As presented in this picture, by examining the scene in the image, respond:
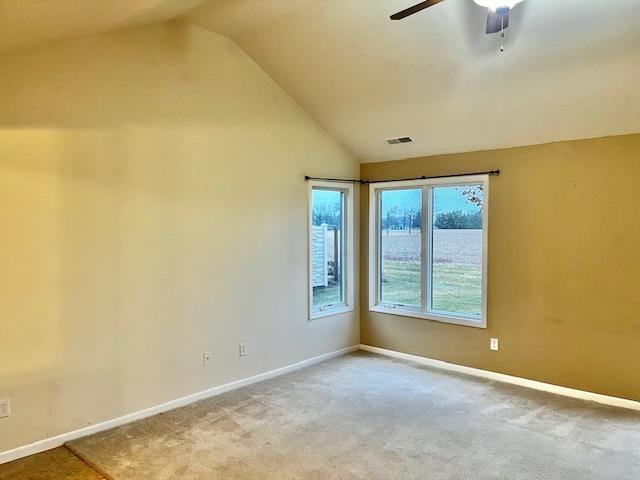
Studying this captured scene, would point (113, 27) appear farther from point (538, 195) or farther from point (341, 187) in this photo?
point (538, 195)

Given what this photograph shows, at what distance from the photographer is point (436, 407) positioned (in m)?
3.86

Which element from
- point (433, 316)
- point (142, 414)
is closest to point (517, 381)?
point (433, 316)

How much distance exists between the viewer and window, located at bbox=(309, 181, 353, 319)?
16.9 feet

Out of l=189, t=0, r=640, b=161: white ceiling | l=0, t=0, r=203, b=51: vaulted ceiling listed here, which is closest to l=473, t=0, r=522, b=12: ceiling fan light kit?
l=189, t=0, r=640, b=161: white ceiling

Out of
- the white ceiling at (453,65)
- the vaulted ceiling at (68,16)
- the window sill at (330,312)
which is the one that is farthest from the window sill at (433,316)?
the vaulted ceiling at (68,16)

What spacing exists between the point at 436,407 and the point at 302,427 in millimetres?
1127

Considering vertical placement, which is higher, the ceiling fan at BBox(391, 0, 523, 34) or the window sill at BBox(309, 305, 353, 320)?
the ceiling fan at BBox(391, 0, 523, 34)

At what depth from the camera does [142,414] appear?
144 inches

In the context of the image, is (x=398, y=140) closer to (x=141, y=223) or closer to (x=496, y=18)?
(x=496, y=18)

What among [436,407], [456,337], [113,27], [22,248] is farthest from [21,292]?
[456,337]

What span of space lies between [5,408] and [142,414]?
3.08 feet

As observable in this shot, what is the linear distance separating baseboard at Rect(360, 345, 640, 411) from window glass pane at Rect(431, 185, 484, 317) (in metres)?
0.55

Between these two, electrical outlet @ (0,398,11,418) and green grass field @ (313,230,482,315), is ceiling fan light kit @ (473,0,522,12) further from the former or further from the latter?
electrical outlet @ (0,398,11,418)

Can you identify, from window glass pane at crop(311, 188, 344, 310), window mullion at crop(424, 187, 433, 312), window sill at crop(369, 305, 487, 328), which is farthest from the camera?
window glass pane at crop(311, 188, 344, 310)
